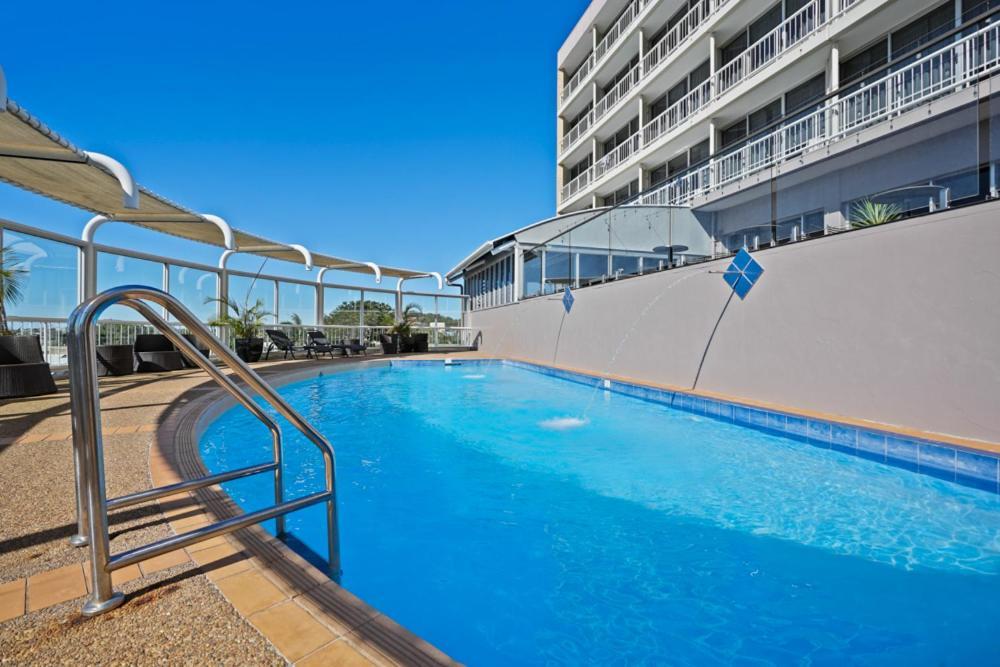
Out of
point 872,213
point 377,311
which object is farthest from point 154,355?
point 872,213

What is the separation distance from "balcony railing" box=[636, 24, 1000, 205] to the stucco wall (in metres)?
2.10

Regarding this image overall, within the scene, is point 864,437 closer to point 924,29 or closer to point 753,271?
point 753,271

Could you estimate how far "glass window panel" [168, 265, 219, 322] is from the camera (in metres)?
10.4

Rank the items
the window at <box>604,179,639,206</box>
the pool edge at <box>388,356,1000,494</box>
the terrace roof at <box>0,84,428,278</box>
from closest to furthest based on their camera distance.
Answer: the pool edge at <box>388,356,1000,494</box> < the terrace roof at <box>0,84,428,278</box> < the window at <box>604,179,639,206</box>

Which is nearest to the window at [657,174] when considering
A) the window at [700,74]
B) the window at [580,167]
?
the window at [700,74]

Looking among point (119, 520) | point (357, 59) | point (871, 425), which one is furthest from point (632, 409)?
point (357, 59)

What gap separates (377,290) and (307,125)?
264 inches

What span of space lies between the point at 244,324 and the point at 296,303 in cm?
366

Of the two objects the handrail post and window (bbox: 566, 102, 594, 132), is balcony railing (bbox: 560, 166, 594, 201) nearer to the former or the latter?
window (bbox: 566, 102, 594, 132)

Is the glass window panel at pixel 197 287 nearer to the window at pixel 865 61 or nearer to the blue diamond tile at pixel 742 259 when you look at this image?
the blue diamond tile at pixel 742 259

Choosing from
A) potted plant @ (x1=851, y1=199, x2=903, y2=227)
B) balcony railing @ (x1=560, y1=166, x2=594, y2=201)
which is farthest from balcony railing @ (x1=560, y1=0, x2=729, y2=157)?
potted plant @ (x1=851, y1=199, x2=903, y2=227)

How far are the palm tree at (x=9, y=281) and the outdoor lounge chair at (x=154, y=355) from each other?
2.21 metres

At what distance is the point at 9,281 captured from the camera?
20.3ft

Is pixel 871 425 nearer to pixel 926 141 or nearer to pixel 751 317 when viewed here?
pixel 751 317
